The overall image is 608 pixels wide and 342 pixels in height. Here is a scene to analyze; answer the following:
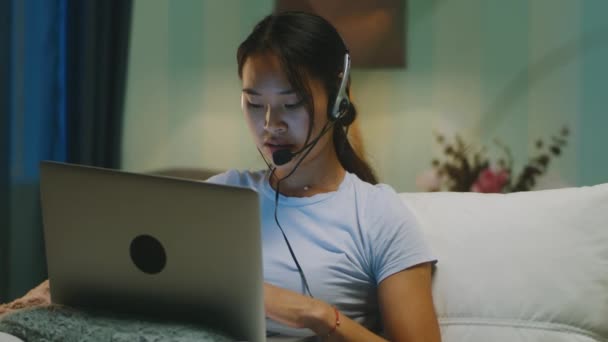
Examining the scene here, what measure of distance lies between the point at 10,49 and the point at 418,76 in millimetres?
1333

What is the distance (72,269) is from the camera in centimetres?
115

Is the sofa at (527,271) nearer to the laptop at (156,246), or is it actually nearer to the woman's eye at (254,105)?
the woman's eye at (254,105)

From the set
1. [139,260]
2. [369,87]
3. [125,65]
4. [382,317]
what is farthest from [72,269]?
[369,87]

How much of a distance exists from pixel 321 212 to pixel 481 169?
5.13 feet

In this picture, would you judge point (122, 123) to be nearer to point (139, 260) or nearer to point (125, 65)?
point (125, 65)

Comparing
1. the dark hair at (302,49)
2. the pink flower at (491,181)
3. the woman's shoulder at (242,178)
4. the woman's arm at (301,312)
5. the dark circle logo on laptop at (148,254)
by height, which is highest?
the dark hair at (302,49)

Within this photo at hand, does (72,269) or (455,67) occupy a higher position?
(455,67)

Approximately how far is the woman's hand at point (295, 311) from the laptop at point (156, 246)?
0.15m

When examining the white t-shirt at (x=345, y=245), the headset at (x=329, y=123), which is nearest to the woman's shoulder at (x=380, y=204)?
the white t-shirt at (x=345, y=245)

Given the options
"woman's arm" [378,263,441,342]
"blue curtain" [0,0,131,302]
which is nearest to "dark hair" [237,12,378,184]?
"woman's arm" [378,263,441,342]

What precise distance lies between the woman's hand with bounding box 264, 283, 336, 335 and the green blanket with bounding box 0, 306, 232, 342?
17 centimetres

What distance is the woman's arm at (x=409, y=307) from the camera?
126cm

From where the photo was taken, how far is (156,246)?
1.05 meters

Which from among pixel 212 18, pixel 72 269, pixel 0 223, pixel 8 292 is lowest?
pixel 8 292
